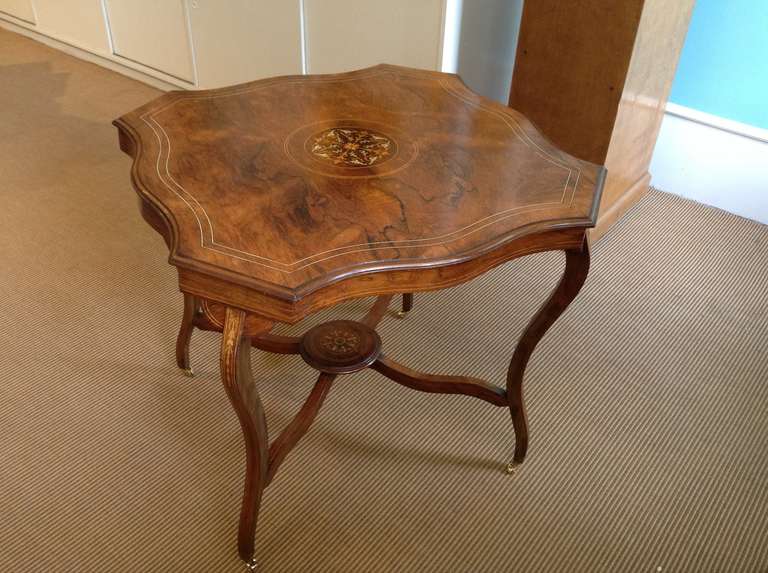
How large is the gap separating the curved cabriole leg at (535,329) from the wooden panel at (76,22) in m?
2.92

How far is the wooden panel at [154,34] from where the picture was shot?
323 centimetres

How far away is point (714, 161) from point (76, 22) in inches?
121

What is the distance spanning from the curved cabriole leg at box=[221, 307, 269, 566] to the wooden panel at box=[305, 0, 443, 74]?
1.52 metres

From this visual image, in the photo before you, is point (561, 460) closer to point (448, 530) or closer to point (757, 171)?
point (448, 530)

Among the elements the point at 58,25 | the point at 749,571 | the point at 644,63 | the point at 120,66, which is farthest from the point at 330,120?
the point at 58,25

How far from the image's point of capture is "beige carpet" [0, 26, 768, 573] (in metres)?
1.58

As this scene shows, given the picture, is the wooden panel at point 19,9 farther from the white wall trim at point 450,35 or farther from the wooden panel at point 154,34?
the white wall trim at point 450,35

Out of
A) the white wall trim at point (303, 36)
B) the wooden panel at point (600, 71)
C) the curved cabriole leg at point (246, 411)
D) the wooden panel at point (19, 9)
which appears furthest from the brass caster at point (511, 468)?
the wooden panel at point (19, 9)

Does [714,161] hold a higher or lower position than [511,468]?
higher

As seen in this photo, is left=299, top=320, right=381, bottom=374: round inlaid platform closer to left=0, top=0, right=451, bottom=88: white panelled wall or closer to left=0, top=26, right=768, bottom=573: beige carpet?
left=0, top=26, right=768, bottom=573: beige carpet

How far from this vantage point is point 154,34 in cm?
336

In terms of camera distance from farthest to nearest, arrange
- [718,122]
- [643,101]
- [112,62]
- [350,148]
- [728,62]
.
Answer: [112,62], [718,122], [728,62], [643,101], [350,148]

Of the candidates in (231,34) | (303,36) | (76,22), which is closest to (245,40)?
(231,34)

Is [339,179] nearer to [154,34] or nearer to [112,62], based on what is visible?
[154,34]
